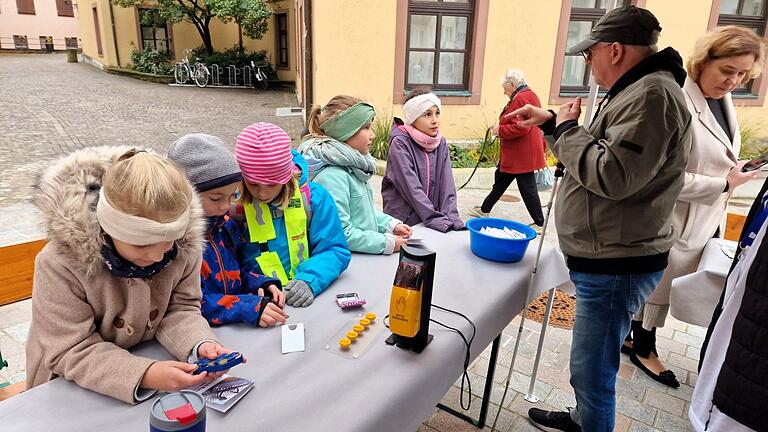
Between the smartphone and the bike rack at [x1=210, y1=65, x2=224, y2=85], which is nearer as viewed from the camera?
the smartphone

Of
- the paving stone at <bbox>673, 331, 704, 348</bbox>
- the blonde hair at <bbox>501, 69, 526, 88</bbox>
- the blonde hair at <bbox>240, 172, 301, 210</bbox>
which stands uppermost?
the blonde hair at <bbox>501, 69, 526, 88</bbox>

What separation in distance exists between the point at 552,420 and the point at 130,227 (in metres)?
2.04

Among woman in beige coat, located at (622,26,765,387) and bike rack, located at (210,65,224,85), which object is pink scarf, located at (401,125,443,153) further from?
bike rack, located at (210,65,224,85)

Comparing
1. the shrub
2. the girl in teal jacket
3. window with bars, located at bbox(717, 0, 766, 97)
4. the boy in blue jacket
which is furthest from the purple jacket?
the shrub

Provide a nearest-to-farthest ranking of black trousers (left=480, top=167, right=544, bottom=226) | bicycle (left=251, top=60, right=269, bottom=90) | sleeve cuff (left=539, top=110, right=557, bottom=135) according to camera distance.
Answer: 1. sleeve cuff (left=539, top=110, right=557, bottom=135)
2. black trousers (left=480, top=167, right=544, bottom=226)
3. bicycle (left=251, top=60, right=269, bottom=90)

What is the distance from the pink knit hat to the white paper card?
0.50 m

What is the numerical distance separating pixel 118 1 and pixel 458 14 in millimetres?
14964

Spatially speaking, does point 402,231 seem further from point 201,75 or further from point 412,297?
point 201,75

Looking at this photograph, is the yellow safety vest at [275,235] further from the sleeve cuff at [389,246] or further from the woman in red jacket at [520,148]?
the woman in red jacket at [520,148]

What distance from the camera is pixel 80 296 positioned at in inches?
47.5

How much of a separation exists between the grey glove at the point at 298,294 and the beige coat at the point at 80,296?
1.60ft

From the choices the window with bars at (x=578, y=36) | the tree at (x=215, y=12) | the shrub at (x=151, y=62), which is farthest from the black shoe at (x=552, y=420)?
the shrub at (x=151, y=62)

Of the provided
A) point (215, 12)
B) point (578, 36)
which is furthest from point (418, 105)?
point (215, 12)

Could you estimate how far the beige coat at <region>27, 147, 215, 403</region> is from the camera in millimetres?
1160
